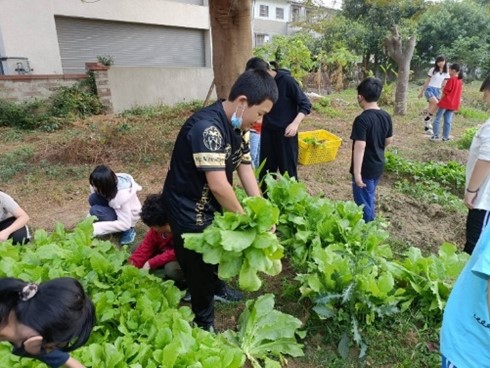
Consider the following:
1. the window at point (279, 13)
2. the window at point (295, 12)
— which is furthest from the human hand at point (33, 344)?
the window at point (295, 12)

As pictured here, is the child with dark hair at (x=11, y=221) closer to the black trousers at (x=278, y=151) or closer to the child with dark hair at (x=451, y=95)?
the black trousers at (x=278, y=151)

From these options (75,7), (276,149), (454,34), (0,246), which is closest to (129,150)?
(276,149)

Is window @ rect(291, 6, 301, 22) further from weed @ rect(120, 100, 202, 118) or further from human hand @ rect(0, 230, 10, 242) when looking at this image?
human hand @ rect(0, 230, 10, 242)

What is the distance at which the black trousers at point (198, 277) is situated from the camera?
2186mm

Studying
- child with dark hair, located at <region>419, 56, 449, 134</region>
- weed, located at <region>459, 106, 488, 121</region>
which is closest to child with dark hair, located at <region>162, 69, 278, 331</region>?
child with dark hair, located at <region>419, 56, 449, 134</region>

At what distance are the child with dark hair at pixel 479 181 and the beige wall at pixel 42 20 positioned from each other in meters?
10.2

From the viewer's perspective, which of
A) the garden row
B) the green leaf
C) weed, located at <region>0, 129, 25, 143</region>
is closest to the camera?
the green leaf

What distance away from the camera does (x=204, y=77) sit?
515 inches

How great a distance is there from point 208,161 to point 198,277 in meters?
0.81

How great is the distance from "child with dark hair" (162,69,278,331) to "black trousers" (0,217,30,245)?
1.89 meters

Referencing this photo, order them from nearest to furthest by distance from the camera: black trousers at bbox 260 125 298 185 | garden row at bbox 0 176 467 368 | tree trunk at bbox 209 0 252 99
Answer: garden row at bbox 0 176 467 368
black trousers at bbox 260 125 298 185
tree trunk at bbox 209 0 252 99

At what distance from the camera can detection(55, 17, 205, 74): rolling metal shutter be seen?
1058cm

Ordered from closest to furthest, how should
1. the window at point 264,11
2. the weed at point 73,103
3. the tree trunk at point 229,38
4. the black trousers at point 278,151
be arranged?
the black trousers at point 278,151 → the tree trunk at point 229,38 → the weed at point 73,103 → the window at point 264,11

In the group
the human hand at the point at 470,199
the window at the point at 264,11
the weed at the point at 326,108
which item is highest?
the window at the point at 264,11
